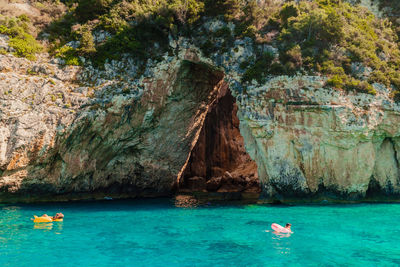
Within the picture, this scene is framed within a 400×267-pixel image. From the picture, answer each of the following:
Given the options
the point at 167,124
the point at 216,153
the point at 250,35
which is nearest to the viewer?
the point at 250,35

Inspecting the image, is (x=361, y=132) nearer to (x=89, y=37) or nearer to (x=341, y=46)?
(x=341, y=46)

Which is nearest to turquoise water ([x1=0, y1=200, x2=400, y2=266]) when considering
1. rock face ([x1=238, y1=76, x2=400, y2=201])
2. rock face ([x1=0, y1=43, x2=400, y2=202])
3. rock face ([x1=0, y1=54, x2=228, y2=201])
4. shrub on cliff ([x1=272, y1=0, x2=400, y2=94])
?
rock face ([x1=238, y1=76, x2=400, y2=201])

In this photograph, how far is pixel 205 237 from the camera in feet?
53.7

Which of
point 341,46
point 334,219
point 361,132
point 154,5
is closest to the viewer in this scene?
→ point 334,219

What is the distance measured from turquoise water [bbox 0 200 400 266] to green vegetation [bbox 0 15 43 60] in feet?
40.0

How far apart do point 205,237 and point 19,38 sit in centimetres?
2311

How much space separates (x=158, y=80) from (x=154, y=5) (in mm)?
7892

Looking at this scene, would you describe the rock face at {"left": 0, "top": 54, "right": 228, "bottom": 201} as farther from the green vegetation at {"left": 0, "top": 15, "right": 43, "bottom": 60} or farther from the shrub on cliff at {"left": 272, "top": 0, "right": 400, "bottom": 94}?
the shrub on cliff at {"left": 272, "top": 0, "right": 400, "bottom": 94}

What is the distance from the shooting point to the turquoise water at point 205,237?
12977mm

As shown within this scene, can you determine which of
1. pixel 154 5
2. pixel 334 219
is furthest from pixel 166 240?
pixel 154 5

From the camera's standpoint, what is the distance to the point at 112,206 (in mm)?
27172

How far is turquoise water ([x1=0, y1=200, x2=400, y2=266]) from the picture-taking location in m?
13.0

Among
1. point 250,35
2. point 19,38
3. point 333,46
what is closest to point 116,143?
point 19,38

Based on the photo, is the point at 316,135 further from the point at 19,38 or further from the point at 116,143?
the point at 19,38
